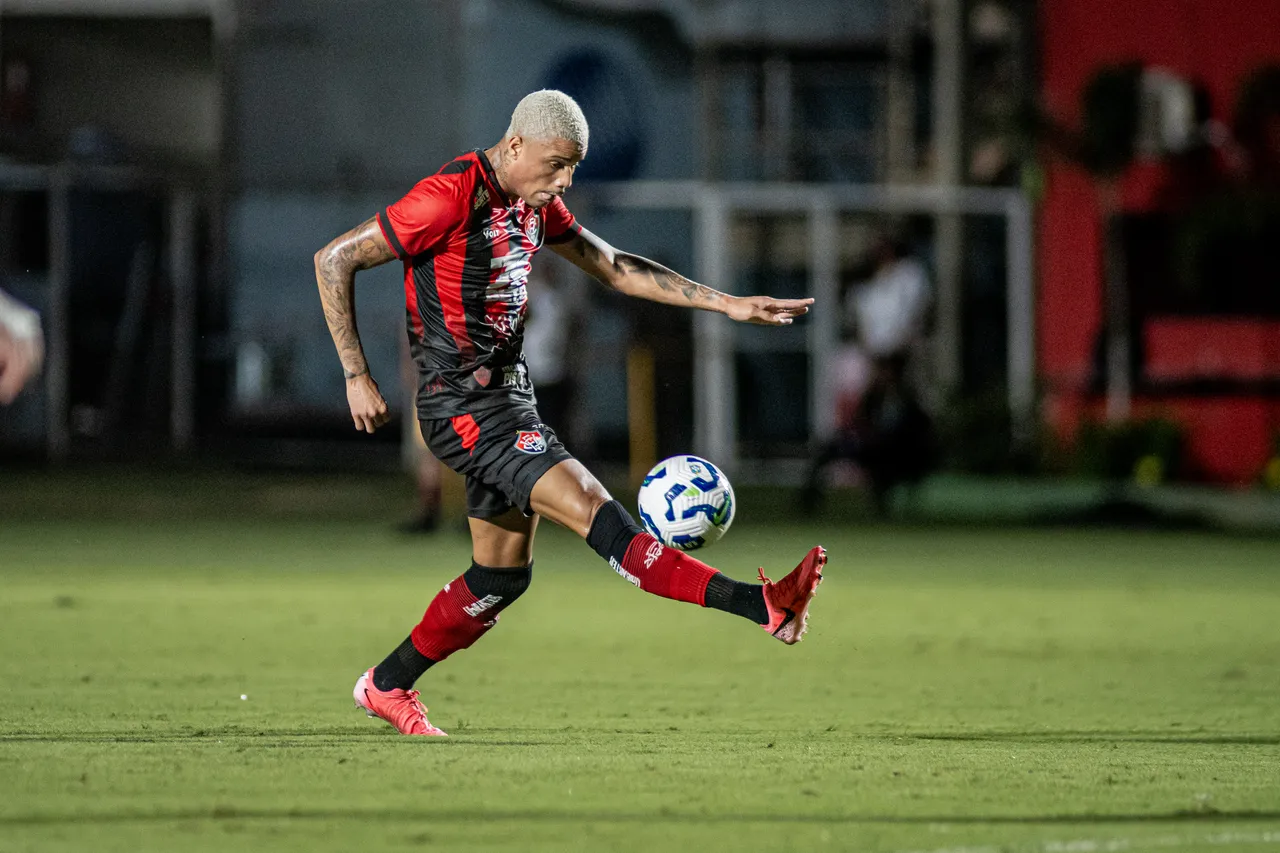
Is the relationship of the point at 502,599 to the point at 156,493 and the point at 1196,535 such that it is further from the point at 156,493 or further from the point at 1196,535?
the point at 156,493

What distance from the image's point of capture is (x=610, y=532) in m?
6.83

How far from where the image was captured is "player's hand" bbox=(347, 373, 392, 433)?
266 inches

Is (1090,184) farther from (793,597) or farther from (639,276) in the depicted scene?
(793,597)

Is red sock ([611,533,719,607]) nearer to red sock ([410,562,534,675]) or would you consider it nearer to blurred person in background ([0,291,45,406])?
red sock ([410,562,534,675])

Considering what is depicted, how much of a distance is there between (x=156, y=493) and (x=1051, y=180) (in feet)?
36.1

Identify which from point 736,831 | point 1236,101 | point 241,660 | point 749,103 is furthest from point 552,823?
point 749,103

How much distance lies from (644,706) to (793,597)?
168 centimetres

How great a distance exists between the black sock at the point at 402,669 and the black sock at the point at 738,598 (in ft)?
4.08

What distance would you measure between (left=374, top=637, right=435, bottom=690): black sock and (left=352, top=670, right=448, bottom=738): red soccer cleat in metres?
0.02

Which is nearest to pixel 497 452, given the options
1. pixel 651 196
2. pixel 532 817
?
pixel 532 817

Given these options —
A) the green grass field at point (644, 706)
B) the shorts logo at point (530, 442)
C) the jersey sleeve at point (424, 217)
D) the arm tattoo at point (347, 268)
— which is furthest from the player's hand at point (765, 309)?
the green grass field at point (644, 706)

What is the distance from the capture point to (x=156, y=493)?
20703mm

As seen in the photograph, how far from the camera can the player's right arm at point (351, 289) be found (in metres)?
6.81

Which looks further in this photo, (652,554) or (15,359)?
(15,359)
